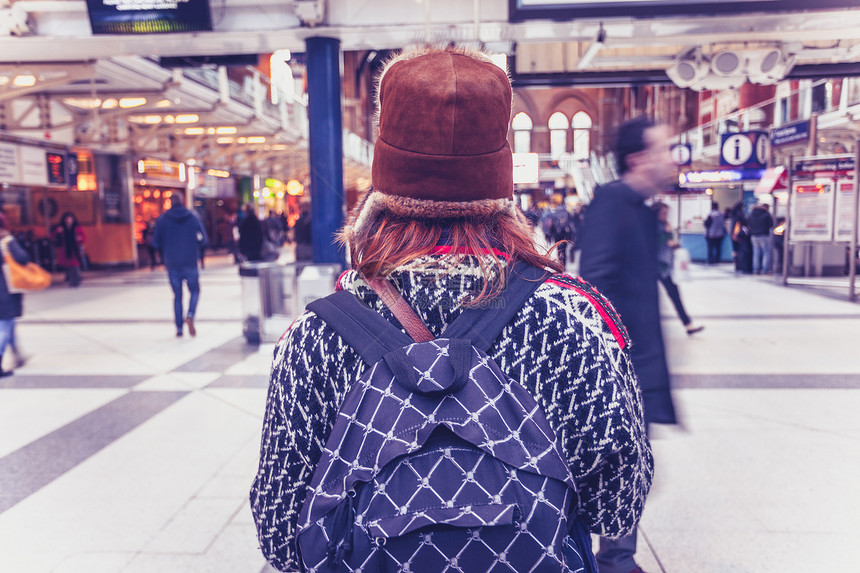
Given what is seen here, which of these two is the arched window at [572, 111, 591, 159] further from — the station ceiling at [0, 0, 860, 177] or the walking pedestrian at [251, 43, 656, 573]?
the walking pedestrian at [251, 43, 656, 573]

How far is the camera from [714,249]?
1728cm

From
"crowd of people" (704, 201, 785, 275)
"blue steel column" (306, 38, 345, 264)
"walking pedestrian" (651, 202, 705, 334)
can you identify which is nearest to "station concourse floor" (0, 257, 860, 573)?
"walking pedestrian" (651, 202, 705, 334)

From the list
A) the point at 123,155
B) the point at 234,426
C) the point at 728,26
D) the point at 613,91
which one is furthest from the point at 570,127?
the point at 234,426

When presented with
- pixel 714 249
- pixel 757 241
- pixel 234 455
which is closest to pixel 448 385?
pixel 234 455

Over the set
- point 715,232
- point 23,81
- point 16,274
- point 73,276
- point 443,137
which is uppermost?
point 23,81

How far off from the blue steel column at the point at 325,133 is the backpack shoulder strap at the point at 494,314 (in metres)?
5.62

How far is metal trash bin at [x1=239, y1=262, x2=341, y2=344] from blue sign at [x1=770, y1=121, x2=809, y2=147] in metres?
12.1

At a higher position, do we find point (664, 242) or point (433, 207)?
point (433, 207)

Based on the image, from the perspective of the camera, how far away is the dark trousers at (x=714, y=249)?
16953mm

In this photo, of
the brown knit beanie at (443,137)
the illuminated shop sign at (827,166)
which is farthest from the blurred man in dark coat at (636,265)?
the illuminated shop sign at (827,166)

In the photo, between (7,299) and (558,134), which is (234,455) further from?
(558,134)

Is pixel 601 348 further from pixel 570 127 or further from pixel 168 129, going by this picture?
pixel 570 127

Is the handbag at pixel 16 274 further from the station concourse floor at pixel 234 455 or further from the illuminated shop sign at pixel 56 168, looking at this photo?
the illuminated shop sign at pixel 56 168

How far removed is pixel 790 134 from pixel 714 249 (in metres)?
3.41
